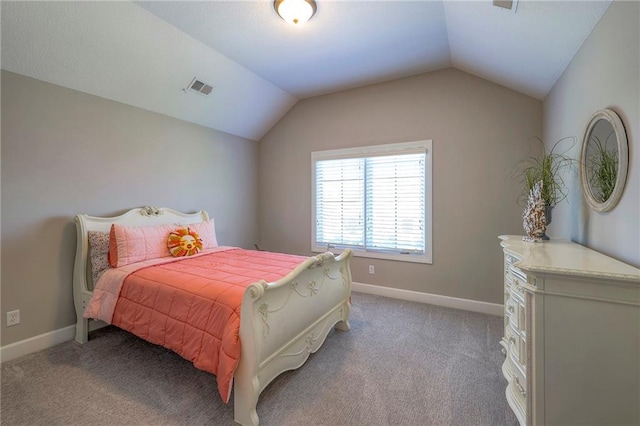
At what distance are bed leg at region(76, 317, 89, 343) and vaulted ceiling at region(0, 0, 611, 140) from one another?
2.18m

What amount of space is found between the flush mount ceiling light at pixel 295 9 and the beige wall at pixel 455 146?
66.0 inches

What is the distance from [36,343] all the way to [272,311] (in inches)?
91.1

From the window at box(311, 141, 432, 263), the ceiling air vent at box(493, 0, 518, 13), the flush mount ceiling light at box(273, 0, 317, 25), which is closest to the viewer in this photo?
the ceiling air vent at box(493, 0, 518, 13)

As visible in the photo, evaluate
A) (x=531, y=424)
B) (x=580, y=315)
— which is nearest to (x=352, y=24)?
(x=580, y=315)

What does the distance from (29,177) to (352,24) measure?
3.12 meters

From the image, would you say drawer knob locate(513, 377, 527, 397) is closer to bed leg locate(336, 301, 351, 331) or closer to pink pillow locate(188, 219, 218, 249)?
bed leg locate(336, 301, 351, 331)

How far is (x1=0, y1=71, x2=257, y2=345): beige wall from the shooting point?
7.14 ft

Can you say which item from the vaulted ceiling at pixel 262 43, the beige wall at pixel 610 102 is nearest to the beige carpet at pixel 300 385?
the beige wall at pixel 610 102

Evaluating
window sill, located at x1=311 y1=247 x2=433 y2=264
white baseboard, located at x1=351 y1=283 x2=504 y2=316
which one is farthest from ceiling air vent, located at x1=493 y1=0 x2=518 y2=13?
white baseboard, located at x1=351 y1=283 x2=504 y2=316

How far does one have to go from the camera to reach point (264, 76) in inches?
134

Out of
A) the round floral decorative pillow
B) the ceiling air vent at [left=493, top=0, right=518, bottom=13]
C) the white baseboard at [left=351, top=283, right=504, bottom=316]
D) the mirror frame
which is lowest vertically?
the white baseboard at [left=351, top=283, right=504, bottom=316]

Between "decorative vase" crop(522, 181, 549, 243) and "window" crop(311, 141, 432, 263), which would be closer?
"decorative vase" crop(522, 181, 549, 243)

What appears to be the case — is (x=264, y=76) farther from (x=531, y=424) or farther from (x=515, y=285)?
(x=531, y=424)

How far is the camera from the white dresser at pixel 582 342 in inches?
43.1
